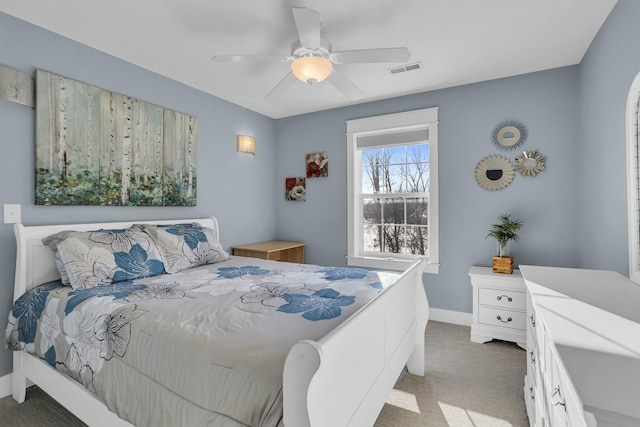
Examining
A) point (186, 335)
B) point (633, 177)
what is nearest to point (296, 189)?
point (186, 335)

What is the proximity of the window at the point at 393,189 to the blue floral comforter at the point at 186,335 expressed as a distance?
5.34 ft

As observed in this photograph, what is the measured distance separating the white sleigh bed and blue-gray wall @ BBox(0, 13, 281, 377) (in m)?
0.18

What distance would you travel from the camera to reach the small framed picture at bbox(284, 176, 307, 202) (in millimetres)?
4312

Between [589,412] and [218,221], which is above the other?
[218,221]

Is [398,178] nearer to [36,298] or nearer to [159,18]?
[159,18]

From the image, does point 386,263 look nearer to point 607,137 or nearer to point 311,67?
point 607,137

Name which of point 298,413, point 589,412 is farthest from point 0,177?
point 589,412

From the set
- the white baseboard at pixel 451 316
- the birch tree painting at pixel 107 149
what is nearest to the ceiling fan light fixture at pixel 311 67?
the birch tree painting at pixel 107 149

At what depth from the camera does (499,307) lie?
2.86 metres

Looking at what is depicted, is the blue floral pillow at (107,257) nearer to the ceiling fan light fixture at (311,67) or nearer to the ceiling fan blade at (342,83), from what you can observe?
the ceiling fan light fixture at (311,67)

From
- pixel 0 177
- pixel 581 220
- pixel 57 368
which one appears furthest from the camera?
pixel 581 220

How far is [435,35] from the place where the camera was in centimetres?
234

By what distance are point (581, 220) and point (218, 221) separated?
3.68 meters

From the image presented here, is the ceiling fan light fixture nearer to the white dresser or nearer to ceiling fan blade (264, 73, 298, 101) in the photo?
ceiling fan blade (264, 73, 298, 101)
